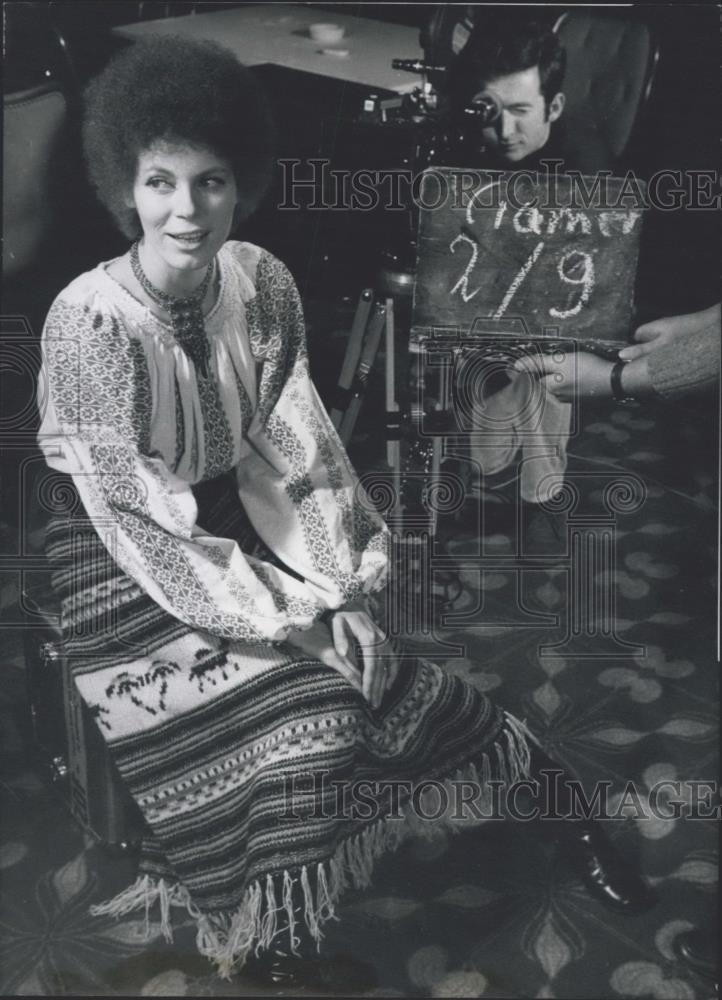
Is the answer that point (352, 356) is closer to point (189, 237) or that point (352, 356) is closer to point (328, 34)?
point (189, 237)

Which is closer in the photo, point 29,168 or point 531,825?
point 29,168

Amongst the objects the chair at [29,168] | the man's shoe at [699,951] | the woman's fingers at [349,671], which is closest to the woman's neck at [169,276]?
the chair at [29,168]

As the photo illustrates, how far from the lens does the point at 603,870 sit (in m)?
2.09

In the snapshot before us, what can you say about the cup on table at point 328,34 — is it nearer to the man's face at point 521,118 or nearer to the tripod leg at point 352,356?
the man's face at point 521,118

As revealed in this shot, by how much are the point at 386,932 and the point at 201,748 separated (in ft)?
1.51

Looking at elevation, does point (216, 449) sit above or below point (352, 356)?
below

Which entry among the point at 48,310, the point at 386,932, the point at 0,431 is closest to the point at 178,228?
the point at 48,310

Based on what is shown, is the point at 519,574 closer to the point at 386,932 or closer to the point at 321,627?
the point at 321,627

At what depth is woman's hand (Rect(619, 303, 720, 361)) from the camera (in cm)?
190

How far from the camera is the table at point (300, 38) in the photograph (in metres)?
1.79

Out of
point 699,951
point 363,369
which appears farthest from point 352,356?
point 699,951

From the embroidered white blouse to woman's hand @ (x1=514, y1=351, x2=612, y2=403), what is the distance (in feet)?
1.15

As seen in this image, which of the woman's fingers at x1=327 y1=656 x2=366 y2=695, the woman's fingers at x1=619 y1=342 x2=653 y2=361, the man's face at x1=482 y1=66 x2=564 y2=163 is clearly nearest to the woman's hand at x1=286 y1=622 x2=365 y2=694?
the woman's fingers at x1=327 y1=656 x2=366 y2=695

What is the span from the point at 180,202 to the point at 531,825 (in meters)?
1.25
